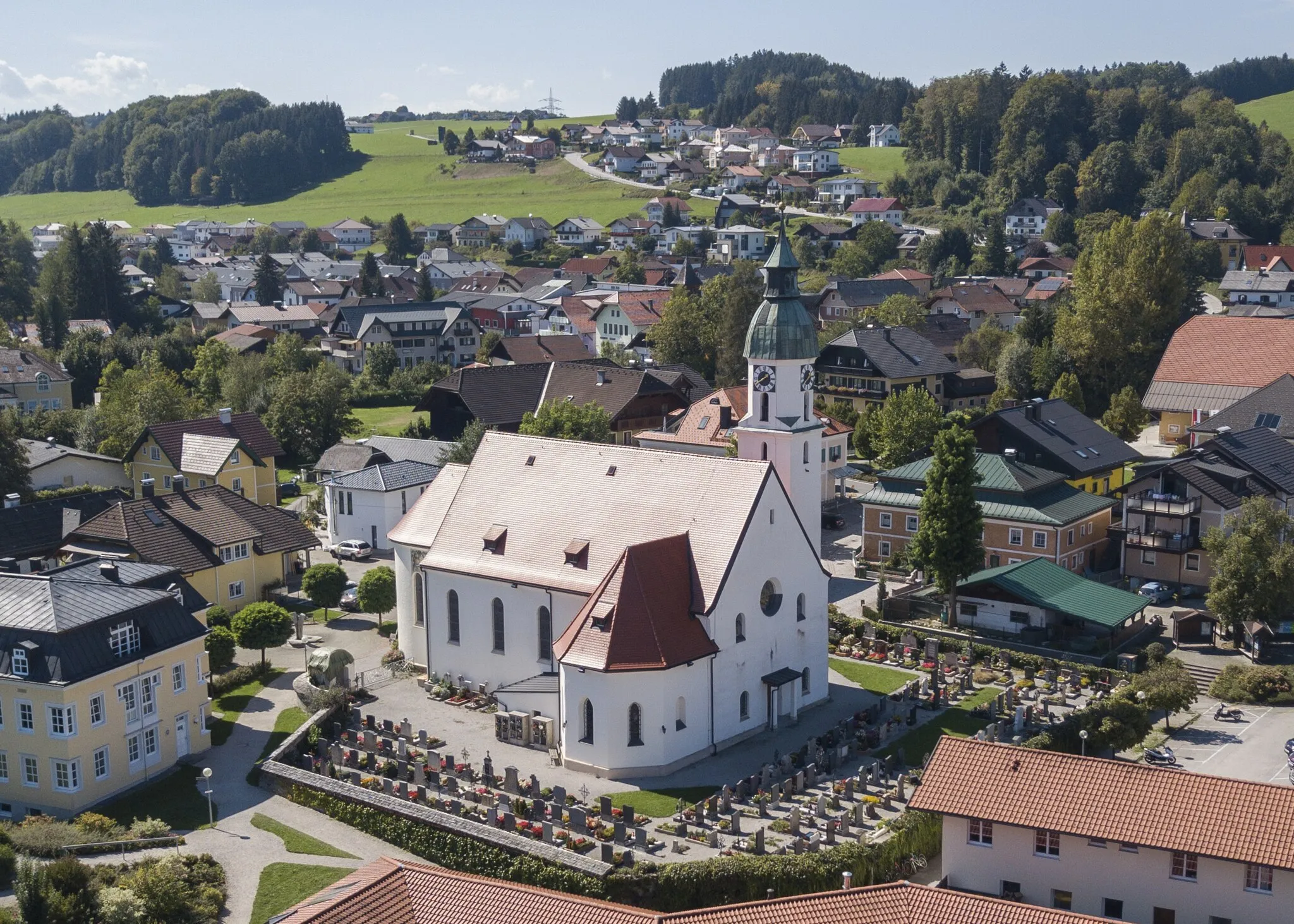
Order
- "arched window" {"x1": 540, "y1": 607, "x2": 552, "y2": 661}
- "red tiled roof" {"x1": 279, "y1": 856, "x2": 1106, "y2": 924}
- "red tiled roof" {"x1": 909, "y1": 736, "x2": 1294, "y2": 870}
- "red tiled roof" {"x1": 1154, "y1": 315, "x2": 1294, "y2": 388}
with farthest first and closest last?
"red tiled roof" {"x1": 1154, "y1": 315, "x2": 1294, "y2": 388}
"arched window" {"x1": 540, "y1": 607, "x2": 552, "y2": 661}
"red tiled roof" {"x1": 909, "y1": 736, "x2": 1294, "y2": 870}
"red tiled roof" {"x1": 279, "y1": 856, "x2": 1106, "y2": 924}

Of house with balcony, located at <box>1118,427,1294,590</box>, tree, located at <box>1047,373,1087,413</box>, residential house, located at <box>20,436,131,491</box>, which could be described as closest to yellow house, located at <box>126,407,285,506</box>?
residential house, located at <box>20,436,131,491</box>

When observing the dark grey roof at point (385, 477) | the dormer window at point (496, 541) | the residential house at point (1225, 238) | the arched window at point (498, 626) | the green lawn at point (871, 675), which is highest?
the residential house at point (1225, 238)

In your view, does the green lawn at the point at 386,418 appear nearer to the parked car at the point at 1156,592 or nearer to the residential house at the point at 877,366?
the residential house at the point at 877,366

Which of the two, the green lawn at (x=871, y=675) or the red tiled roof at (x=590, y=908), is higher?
the red tiled roof at (x=590, y=908)

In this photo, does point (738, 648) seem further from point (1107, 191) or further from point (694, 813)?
point (1107, 191)

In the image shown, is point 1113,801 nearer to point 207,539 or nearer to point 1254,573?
point 1254,573

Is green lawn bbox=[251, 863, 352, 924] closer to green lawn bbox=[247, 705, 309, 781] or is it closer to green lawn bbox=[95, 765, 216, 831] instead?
green lawn bbox=[95, 765, 216, 831]

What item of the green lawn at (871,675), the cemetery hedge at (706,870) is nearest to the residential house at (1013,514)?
the green lawn at (871,675)
